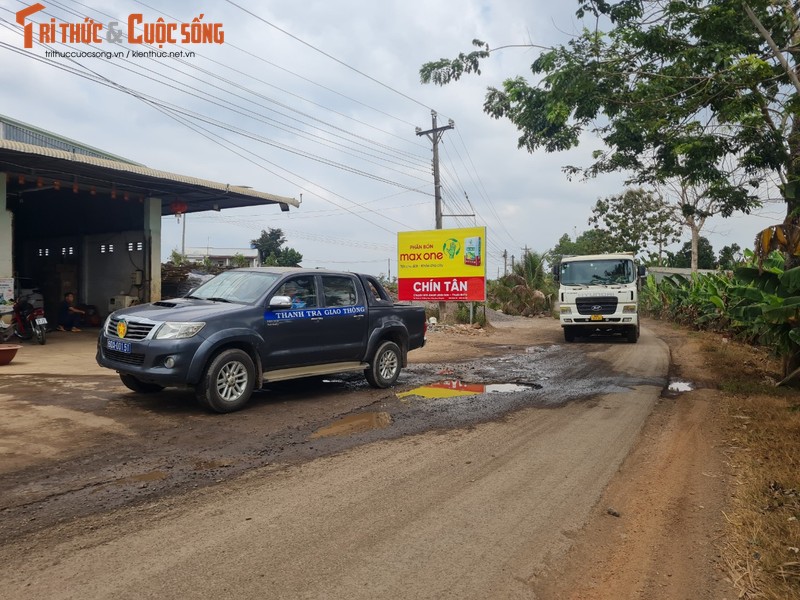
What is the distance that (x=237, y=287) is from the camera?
7.97m

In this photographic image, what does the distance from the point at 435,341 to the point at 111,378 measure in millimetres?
10302

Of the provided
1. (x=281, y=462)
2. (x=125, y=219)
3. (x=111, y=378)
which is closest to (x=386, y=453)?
(x=281, y=462)

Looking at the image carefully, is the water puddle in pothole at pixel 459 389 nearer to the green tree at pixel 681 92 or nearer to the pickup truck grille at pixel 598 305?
the green tree at pixel 681 92

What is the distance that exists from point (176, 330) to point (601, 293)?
13524 millimetres

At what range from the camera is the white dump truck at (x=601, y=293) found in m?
17.0

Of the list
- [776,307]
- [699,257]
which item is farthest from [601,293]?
[699,257]

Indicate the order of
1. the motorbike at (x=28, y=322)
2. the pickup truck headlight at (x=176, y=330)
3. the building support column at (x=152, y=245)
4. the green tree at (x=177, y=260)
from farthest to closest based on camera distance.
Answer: the green tree at (x=177, y=260) → the building support column at (x=152, y=245) → the motorbike at (x=28, y=322) → the pickup truck headlight at (x=176, y=330)

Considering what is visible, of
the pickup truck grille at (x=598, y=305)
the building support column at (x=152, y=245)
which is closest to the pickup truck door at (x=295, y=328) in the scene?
the building support column at (x=152, y=245)

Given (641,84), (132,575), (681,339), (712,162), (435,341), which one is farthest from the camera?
(681,339)

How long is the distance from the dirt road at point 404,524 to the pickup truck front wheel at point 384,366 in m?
2.68

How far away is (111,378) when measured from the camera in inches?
367

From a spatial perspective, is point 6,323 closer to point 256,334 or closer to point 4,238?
point 4,238

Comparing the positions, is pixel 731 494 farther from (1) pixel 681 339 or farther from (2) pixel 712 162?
(1) pixel 681 339

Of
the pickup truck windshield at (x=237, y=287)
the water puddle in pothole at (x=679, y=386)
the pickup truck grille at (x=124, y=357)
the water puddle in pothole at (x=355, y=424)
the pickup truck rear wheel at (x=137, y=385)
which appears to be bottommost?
the water puddle in pothole at (x=679, y=386)
